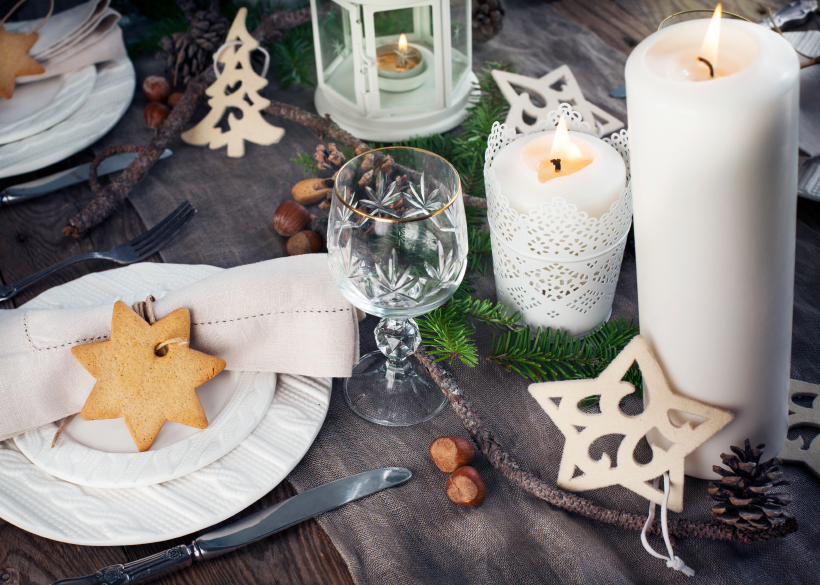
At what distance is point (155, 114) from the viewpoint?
947 mm

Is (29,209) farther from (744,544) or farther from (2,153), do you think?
(744,544)

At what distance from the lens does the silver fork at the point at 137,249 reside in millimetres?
701

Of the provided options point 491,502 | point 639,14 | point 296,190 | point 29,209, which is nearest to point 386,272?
point 491,502

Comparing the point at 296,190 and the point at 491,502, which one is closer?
the point at 491,502

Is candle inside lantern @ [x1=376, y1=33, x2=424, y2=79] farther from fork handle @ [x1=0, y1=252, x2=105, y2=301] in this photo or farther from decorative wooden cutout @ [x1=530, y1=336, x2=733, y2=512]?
decorative wooden cutout @ [x1=530, y1=336, x2=733, y2=512]

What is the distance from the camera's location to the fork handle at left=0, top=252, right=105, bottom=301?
0.69 metres

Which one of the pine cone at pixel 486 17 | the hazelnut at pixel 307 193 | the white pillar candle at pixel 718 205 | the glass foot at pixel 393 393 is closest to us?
the white pillar candle at pixel 718 205

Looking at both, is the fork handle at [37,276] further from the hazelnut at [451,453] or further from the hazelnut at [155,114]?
the hazelnut at [451,453]

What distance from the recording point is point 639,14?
1.16 metres

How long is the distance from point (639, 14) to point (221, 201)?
80 cm

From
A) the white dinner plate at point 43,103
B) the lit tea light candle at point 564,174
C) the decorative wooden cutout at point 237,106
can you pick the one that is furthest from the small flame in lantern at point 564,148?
the white dinner plate at point 43,103

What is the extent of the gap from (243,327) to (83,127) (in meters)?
0.51

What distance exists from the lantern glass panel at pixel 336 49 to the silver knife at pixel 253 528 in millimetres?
551

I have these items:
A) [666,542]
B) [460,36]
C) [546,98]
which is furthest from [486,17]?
[666,542]
